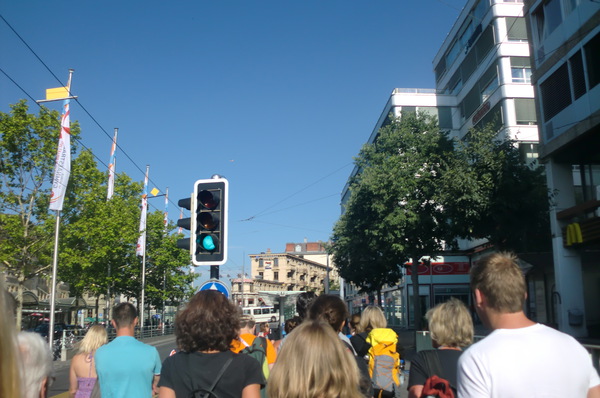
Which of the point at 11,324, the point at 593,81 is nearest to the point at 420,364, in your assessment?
the point at 11,324

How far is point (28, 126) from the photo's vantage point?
31.9m

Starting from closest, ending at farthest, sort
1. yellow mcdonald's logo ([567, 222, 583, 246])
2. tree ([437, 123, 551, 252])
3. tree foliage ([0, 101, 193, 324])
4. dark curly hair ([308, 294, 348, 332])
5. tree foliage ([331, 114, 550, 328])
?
dark curly hair ([308, 294, 348, 332])
yellow mcdonald's logo ([567, 222, 583, 246])
tree ([437, 123, 551, 252])
tree foliage ([331, 114, 550, 328])
tree foliage ([0, 101, 193, 324])

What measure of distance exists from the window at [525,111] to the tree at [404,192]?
11.2 metres

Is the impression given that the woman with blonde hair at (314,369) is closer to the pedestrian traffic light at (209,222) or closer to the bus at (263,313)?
the pedestrian traffic light at (209,222)

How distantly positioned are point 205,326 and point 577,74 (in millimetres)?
18526

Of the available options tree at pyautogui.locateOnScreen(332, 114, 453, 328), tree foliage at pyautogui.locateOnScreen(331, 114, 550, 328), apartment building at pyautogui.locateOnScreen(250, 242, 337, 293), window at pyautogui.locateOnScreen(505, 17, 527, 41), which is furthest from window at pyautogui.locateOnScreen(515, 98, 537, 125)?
apartment building at pyautogui.locateOnScreen(250, 242, 337, 293)

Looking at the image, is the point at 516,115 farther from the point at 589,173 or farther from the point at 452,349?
the point at 452,349

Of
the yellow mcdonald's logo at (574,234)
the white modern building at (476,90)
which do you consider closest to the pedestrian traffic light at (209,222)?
the yellow mcdonald's logo at (574,234)

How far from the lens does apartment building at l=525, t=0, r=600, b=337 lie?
58.6 ft

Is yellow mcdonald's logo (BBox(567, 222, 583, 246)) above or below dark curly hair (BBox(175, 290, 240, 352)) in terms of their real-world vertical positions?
above

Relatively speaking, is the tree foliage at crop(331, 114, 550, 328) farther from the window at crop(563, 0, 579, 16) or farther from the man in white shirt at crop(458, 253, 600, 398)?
the man in white shirt at crop(458, 253, 600, 398)

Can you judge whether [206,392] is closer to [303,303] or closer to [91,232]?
[303,303]

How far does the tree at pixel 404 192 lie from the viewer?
24891 mm

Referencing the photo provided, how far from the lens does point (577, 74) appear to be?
18531 millimetres
